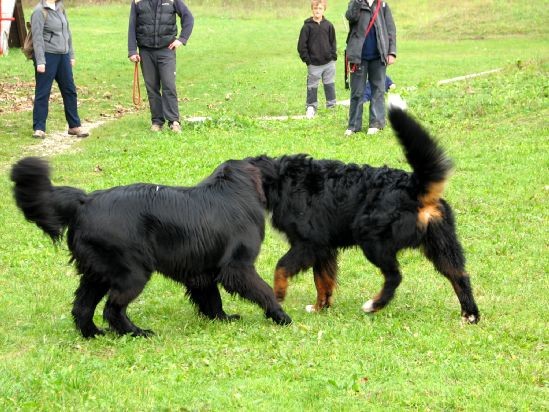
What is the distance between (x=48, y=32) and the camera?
14.0 metres

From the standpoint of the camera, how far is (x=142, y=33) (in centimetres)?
1437

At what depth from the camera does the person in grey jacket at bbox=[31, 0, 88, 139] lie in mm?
13945

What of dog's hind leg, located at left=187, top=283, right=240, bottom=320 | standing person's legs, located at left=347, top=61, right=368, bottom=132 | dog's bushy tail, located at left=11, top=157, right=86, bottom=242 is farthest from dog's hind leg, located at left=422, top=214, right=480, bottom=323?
standing person's legs, located at left=347, top=61, right=368, bottom=132

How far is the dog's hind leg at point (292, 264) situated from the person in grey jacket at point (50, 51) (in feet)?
28.0

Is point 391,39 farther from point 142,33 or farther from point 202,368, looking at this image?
point 202,368

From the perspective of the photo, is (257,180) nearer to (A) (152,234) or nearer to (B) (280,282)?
(B) (280,282)

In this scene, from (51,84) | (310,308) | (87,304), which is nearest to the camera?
(87,304)

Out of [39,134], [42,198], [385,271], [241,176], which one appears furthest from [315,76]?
[42,198]

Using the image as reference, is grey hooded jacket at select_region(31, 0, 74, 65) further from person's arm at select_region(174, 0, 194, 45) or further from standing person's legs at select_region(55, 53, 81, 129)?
person's arm at select_region(174, 0, 194, 45)

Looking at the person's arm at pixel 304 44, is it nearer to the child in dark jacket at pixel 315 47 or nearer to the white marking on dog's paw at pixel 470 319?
the child in dark jacket at pixel 315 47

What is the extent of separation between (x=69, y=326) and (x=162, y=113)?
909 centimetres

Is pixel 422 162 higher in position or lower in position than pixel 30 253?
higher

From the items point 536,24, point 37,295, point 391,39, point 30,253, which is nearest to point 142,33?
point 391,39

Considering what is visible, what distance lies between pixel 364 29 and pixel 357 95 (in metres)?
1.03
